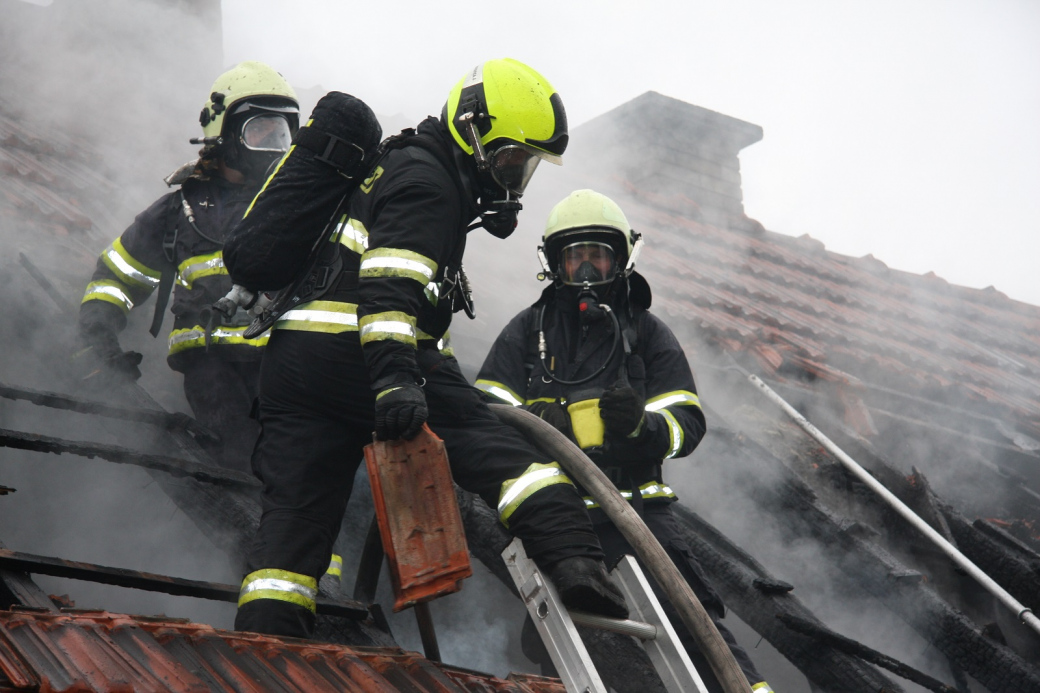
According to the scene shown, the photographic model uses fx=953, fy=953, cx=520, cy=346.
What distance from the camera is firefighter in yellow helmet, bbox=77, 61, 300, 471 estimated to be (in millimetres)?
3744

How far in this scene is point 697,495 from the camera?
5.05 m

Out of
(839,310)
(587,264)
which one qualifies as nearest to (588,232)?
(587,264)

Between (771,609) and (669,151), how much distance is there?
7.41m

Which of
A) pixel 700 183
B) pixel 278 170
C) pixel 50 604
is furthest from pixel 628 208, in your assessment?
pixel 50 604

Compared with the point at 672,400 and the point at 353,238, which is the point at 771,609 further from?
the point at 353,238

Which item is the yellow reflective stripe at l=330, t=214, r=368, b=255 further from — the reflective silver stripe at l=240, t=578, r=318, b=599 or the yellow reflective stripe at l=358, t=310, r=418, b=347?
the reflective silver stripe at l=240, t=578, r=318, b=599

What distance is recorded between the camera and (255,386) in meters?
3.72

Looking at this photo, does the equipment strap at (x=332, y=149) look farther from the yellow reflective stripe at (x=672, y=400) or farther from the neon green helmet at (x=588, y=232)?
the yellow reflective stripe at (x=672, y=400)

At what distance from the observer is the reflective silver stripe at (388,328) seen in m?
2.40

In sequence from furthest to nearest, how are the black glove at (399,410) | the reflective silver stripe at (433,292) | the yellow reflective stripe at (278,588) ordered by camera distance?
the reflective silver stripe at (433,292) < the yellow reflective stripe at (278,588) < the black glove at (399,410)

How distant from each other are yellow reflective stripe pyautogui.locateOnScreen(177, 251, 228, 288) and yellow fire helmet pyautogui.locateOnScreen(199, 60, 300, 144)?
523mm

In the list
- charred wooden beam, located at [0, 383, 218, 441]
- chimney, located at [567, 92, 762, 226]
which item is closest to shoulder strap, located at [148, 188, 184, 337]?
charred wooden beam, located at [0, 383, 218, 441]

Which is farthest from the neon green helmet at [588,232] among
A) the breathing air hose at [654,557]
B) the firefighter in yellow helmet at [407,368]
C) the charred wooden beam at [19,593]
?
the charred wooden beam at [19,593]

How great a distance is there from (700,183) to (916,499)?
6200 mm
